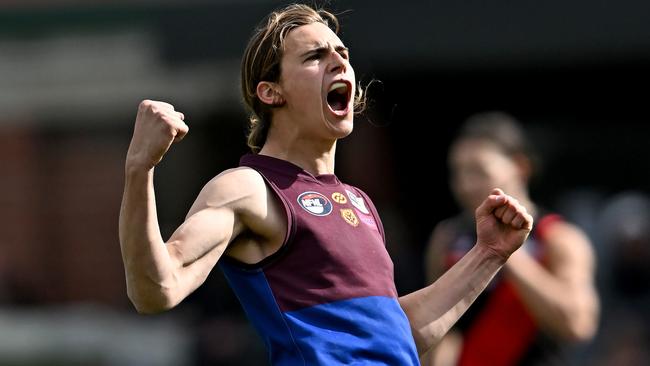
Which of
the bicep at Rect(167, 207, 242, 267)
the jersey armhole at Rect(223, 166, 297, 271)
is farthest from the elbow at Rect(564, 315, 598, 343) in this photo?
the bicep at Rect(167, 207, 242, 267)

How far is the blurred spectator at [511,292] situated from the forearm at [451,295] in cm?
211

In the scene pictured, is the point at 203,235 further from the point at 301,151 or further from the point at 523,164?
the point at 523,164

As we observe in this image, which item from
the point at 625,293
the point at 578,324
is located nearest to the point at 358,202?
the point at 578,324

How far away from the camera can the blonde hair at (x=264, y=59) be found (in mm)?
4223

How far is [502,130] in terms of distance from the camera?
22.8ft

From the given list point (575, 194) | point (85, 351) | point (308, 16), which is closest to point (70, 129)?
point (85, 351)

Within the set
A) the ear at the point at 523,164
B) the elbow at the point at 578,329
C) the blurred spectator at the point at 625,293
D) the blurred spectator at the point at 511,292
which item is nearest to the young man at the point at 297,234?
the blurred spectator at the point at 511,292

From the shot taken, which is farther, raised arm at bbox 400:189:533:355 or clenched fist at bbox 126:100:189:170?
raised arm at bbox 400:189:533:355

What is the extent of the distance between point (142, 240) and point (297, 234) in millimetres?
587

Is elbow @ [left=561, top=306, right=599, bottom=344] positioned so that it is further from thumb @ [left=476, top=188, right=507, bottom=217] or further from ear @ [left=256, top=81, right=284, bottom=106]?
ear @ [left=256, top=81, right=284, bottom=106]

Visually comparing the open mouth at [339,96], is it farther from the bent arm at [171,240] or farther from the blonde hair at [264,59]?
the bent arm at [171,240]

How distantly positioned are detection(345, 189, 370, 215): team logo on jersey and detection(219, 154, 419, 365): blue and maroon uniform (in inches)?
6.7

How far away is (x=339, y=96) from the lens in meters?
4.25

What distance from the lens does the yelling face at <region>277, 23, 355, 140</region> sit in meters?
4.12
